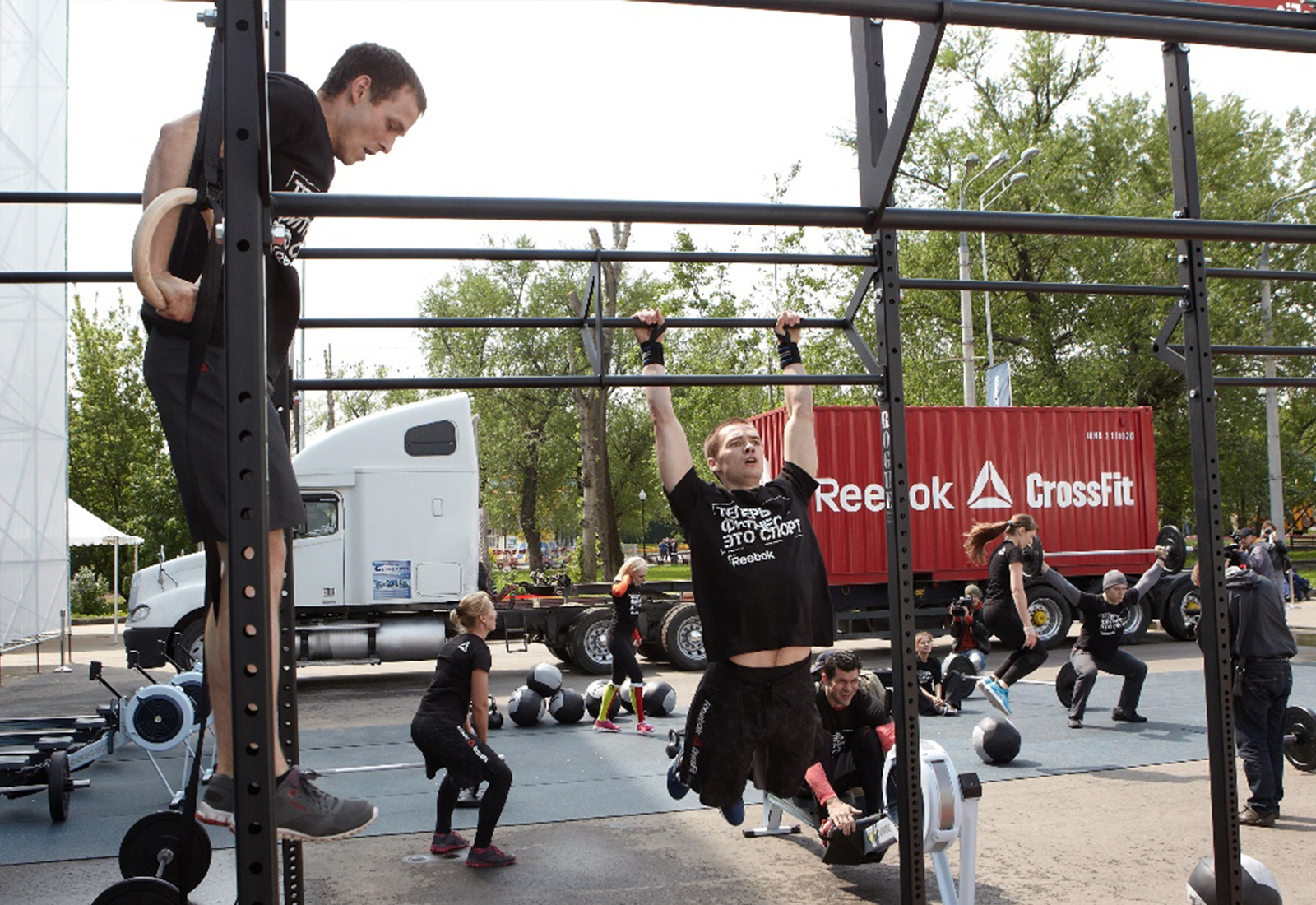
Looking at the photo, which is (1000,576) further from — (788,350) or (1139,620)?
(788,350)

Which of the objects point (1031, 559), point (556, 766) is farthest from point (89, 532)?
point (1031, 559)

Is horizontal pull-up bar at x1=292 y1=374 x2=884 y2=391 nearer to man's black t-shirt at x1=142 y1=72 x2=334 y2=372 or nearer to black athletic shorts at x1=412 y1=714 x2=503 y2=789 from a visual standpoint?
man's black t-shirt at x1=142 y1=72 x2=334 y2=372

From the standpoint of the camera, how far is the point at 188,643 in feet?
39.7

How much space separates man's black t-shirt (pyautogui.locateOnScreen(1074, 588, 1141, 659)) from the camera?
8.98 metres

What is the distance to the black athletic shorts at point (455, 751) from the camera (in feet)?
18.7

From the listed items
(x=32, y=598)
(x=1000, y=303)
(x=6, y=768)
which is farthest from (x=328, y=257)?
(x=1000, y=303)

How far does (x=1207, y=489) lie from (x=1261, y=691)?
324 cm

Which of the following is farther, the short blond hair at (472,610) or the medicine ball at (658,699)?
the medicine ball at (658,699)

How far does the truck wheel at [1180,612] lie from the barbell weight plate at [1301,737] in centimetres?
862

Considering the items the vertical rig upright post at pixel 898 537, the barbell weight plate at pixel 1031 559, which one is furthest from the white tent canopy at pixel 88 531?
the vertical rig upright post at pixel 898 537

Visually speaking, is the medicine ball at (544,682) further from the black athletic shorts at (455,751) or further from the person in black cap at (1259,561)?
the person in black cap at (1259,561)

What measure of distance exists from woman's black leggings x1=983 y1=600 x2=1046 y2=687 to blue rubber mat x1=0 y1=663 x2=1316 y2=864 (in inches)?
17.2

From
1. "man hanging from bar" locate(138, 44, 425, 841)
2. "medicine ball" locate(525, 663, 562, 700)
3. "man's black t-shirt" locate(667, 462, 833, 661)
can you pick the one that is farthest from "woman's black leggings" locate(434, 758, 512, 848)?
"medicine ball" locate(525, 663, 562, 700)

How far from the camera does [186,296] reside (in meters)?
2.15
